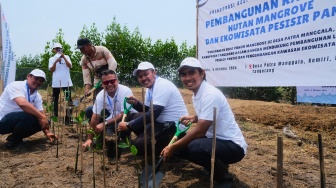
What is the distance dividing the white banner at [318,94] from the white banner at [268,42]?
0.99ft

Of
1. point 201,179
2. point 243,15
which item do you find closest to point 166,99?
point 201,179

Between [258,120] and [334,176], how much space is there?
8.92 ft

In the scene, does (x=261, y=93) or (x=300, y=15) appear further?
(x=261, y=93)

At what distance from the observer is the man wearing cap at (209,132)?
219 centimetres

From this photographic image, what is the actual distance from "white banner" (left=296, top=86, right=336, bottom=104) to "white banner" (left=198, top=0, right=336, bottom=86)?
302 millimetres

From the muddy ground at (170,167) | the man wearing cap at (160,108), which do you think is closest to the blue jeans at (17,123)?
the muddy ground at (170,167)

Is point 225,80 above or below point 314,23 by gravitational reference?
below

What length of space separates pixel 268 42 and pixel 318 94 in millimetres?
830

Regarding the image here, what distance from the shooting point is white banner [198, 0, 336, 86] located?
2.84 m

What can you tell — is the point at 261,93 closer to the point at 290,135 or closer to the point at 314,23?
the point at 290,135

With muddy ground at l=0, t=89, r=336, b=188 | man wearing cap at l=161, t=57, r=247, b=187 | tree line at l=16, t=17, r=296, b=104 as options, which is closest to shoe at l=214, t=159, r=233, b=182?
man wearing cap at l=161, t=57, r=247, b=187

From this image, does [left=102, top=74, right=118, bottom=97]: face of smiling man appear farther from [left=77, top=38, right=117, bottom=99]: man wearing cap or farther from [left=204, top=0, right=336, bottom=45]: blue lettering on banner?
[left=204, top=0, right=336, bottom=45]: blue lettering on banner

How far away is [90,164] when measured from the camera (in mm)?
2967

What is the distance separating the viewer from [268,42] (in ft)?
11.0
